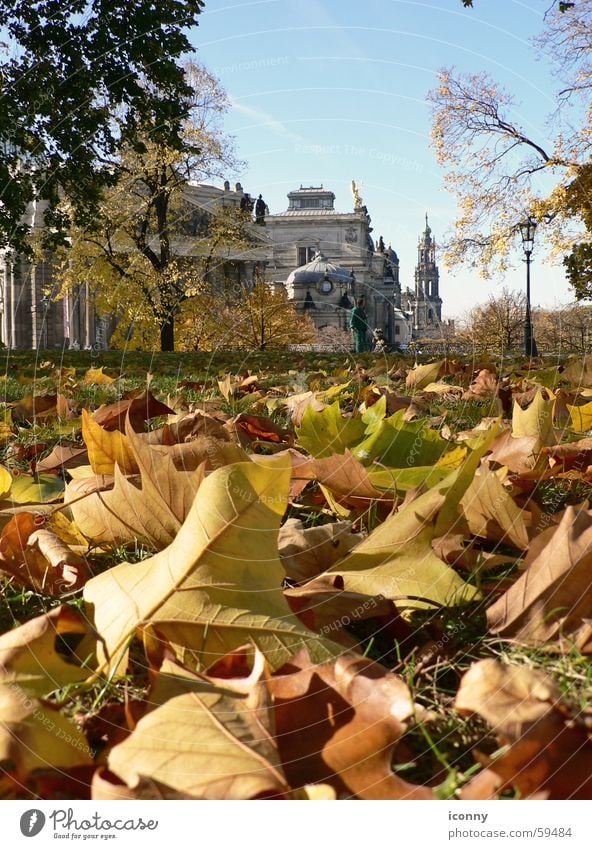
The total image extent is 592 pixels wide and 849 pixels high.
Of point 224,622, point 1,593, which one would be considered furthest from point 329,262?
point 224,622

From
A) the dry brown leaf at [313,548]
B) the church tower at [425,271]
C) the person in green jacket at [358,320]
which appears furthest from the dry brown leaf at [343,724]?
the person in green jacket at [358,320]

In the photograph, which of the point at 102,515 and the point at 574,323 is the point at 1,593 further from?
the point at 574,323

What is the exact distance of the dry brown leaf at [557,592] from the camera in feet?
1.89

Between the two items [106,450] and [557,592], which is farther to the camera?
[106,450]

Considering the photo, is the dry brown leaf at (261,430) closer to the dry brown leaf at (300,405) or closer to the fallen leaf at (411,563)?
the dry brown leaf at (300,405)

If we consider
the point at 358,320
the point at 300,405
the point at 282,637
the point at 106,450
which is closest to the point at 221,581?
the point at 282,637

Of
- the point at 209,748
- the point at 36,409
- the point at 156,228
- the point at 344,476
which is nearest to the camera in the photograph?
the point at 209,748

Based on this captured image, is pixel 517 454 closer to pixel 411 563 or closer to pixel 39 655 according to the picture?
pixel 411 563

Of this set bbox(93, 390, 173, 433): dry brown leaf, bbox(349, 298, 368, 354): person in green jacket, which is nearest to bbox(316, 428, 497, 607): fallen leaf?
bbox(93, 390, 173, 433): dry brown leaf

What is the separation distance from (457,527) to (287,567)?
0.18 metres

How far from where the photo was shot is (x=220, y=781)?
1.29 ft
